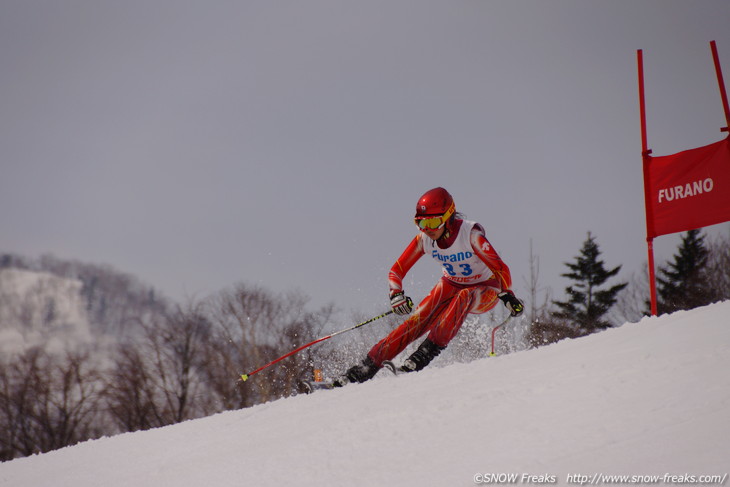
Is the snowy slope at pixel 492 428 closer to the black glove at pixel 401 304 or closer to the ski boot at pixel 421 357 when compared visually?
the ski boot at pixel 421 357

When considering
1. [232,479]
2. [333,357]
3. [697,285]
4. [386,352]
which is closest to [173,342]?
[333,357]

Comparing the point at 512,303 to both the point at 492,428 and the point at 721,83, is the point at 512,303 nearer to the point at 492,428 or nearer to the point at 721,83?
the point at 492,428

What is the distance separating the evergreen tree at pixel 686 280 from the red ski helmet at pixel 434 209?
2303 cm

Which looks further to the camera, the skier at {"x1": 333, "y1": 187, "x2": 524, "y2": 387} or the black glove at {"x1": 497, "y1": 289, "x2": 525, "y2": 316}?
the skier at {"x1": 333, "y1": 187, "x2": 524, "y2": 387}

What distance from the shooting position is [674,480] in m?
2.09

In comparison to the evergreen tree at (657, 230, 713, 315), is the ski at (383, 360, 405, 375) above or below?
below

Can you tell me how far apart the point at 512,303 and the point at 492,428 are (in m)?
2.64

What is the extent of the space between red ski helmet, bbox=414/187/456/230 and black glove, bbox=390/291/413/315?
2.24 ft

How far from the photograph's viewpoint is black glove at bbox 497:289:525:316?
5492 millimetres

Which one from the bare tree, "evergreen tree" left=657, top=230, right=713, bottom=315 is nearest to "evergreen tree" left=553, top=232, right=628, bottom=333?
"evergreen tree" left=657, top=230, right=713, bottom=315

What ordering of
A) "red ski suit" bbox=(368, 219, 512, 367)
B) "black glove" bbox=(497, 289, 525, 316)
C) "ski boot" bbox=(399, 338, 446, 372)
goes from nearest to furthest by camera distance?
"black glove" bbox=(497, 289, 525, 316) < "ski boot" bbox=(399, 338, 446, 372) < "red ski suit" bbox=(368, 219, 512, 367)

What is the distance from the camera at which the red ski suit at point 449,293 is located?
19.1ft
